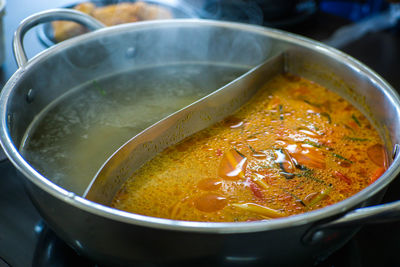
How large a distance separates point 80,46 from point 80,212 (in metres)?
0.89

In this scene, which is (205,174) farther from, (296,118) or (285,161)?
(296,118)

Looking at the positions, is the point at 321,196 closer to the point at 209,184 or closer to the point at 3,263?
the point at 209,184

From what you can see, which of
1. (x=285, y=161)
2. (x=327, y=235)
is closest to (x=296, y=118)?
(x=285, y=161)

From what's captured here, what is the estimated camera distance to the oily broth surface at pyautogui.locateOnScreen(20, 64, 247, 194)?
4.19ft

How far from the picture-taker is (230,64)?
1.84 meters

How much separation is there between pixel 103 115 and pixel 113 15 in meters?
0.85

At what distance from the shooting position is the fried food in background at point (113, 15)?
2.07 meters

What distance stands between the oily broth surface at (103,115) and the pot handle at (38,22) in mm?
224

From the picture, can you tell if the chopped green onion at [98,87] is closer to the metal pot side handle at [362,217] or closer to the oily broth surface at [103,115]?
the oily broth surface at [103,115]

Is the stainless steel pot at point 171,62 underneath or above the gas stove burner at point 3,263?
above

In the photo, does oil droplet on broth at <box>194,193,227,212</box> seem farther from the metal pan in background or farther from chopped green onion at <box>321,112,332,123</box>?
the metal pan in background

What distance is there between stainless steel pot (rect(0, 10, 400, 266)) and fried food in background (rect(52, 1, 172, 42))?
47cm

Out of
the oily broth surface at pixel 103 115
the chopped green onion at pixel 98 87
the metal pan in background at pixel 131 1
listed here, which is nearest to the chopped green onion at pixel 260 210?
the oily broth surface at pixel 103 115

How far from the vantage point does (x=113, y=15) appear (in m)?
2.13
